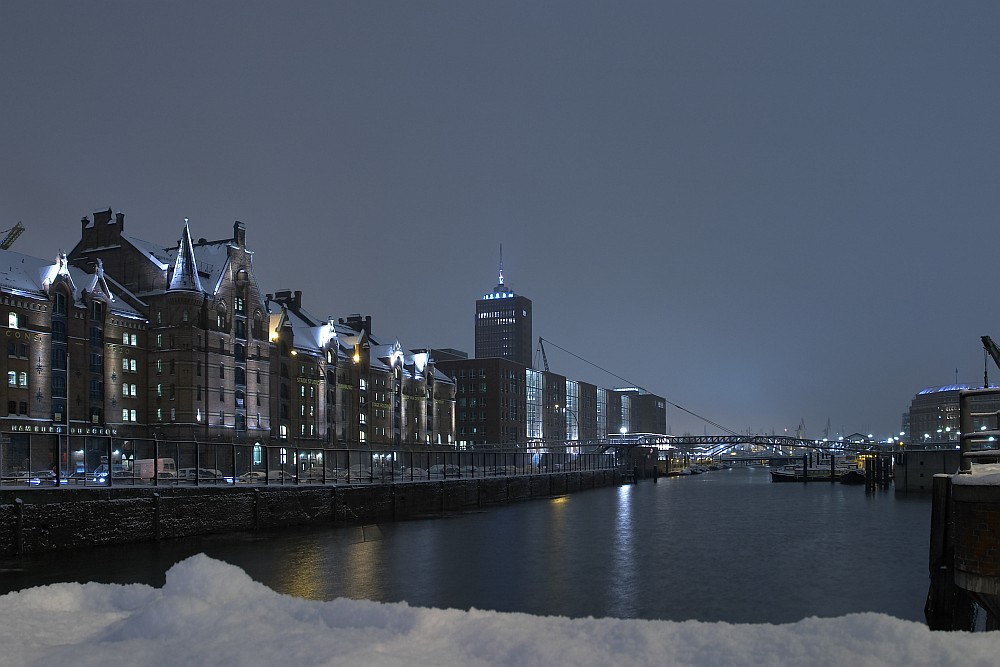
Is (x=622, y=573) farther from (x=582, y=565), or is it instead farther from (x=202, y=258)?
(x=202, y=258)

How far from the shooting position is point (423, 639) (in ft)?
31.6

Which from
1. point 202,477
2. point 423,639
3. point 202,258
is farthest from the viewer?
point 202,258

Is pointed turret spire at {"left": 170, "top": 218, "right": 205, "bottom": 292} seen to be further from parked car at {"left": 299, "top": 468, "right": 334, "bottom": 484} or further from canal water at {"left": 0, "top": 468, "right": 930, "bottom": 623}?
canal water at {"left": 0, "top": 468, "right": 930, "bottom": 623}

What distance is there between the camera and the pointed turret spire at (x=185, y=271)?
313ft

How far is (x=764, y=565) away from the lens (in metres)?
40.8

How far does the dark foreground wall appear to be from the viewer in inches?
1582

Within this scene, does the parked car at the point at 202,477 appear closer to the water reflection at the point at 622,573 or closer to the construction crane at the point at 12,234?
the water reflection at the point at 622,573

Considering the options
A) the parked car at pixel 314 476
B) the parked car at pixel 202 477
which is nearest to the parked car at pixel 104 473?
the parked car at pixel 202 477

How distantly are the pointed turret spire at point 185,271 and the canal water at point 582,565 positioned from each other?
45.4 m

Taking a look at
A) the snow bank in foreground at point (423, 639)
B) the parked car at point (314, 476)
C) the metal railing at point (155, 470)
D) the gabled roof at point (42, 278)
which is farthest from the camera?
the gabled roof at point (42, 278)

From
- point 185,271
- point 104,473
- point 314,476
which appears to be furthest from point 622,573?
point 185,271

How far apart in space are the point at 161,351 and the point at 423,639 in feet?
300

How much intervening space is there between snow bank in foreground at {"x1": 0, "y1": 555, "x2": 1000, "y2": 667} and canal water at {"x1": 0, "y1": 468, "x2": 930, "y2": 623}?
735 inches

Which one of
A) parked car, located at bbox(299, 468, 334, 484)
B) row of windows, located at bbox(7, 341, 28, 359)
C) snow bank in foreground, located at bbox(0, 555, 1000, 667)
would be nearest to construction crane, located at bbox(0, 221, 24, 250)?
row of windows, located at bbox(7, 341, 28, 359)
